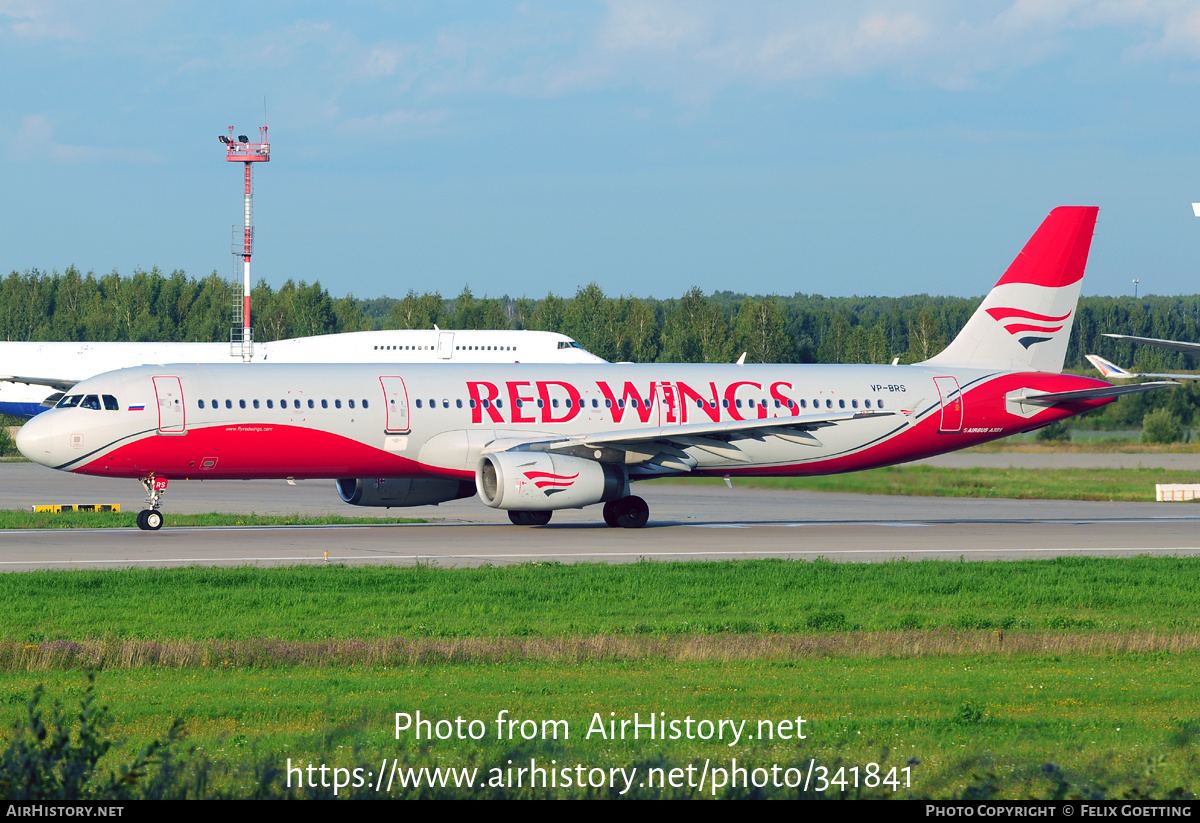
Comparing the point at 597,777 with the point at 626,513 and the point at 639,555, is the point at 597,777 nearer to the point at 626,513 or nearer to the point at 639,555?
the point at 639,555

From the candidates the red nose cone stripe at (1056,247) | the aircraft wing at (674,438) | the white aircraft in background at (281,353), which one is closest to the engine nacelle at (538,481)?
the aircraft wing at (674,438)

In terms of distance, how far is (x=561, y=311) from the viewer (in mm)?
169750

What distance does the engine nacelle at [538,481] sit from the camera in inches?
1282

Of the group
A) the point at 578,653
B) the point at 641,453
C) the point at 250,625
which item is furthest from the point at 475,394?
the point at 578,653

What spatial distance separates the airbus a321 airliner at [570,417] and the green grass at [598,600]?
346 inches

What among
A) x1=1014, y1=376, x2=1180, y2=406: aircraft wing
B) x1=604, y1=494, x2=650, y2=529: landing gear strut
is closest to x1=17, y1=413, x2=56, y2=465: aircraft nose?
x1=604, y1=494, x2=650, y2=529: landing gear strut

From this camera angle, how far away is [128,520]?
3638cm

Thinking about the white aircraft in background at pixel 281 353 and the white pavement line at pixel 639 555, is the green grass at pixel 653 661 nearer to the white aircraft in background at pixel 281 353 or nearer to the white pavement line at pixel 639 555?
the white pavement line at pixel 639 555

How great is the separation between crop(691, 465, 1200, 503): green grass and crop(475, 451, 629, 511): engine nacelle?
6394 mm

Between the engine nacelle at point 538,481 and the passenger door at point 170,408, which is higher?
the passenger door at point 170,408

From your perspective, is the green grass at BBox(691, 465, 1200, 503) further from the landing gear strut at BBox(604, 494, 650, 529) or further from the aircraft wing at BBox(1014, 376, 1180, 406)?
the aircraft wing at BBox(1014, 376, 1180, 406)

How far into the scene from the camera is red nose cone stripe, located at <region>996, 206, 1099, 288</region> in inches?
1590
